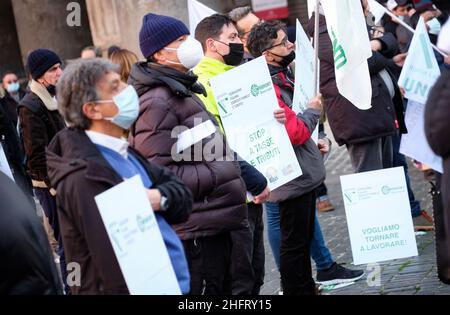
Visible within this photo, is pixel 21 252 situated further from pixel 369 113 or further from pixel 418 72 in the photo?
pixel 369 113

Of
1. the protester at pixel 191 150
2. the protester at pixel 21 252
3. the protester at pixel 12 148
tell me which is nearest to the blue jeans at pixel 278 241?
the protester at pixel 191 150

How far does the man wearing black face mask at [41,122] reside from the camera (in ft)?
24.5

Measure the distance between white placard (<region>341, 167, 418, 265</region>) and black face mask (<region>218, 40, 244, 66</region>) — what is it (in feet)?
4.29

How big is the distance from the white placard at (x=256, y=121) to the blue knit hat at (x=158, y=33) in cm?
51

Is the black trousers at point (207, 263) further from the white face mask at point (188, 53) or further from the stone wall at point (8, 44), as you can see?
the stone wall at point (8, 44)

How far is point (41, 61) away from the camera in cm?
774

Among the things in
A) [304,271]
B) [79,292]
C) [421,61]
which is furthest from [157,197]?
[421,61]

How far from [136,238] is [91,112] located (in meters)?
0.60

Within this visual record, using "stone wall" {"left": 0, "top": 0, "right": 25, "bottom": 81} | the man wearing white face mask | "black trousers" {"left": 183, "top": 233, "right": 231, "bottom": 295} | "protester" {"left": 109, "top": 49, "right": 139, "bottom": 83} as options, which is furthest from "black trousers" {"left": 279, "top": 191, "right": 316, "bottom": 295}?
"stone wall" {"left": 0, "top": 0, "right": 25, "bottom": 81}

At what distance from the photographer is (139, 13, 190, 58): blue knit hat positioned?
569 centimetres

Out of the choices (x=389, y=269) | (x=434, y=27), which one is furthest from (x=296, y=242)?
(x=434, y=27)

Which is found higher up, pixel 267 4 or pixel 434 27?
pixel 434 27

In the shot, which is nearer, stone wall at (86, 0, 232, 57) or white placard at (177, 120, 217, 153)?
white placard at (177, 120, 217, 153)

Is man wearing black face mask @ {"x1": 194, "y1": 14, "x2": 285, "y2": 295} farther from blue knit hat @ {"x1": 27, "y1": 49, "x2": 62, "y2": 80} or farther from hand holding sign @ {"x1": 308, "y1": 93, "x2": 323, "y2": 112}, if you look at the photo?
blue knit hat @ {"x1": 27, "y1": 49, "x2": 62, "y2": 80}
